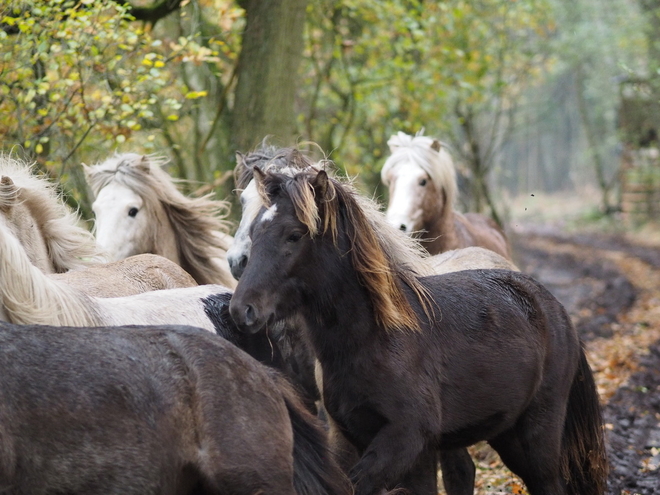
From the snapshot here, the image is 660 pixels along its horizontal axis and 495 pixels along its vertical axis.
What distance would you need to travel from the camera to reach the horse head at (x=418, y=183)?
8.59 meters

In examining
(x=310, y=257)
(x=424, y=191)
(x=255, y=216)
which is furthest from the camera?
(x=424, y=191)

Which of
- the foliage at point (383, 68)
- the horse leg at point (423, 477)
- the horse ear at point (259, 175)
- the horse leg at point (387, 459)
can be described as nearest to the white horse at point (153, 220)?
the horse ear at point (259, 175)

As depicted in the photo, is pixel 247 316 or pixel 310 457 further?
pixel 247 316

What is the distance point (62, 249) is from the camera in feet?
20.6

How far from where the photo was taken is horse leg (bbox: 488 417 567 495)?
16.7 ft

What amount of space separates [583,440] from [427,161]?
161 inches

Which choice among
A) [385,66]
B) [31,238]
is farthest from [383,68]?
[31,238]

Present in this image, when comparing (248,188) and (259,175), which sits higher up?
(259,175)

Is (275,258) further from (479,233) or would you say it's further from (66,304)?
(479,233)

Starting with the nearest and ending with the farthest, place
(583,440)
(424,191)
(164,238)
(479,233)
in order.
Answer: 1. (583,440)
2. (164,238)
3. (424,191)
4. (479,233)

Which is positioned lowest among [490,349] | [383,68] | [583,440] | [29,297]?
[583,440]

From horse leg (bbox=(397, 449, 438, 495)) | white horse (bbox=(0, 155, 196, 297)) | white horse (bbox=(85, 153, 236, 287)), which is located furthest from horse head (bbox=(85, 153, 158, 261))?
horse leg (bbox=(397, 449, 438, 495))

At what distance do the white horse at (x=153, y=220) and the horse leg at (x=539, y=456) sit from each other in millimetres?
3096

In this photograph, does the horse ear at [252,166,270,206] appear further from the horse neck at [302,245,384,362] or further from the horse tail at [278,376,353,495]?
the horse tail at [278,376,353,495]
